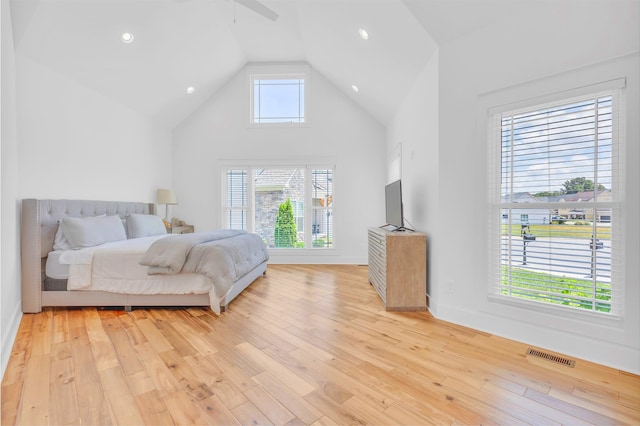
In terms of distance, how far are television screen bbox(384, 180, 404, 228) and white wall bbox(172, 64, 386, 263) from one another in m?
1.57

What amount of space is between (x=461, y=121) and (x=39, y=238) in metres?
→ 4.11

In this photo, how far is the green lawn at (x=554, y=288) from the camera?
75.6 inches

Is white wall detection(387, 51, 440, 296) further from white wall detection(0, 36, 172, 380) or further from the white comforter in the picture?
white wall detection(0, 36, 172, 380)

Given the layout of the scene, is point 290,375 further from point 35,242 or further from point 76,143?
point 76,143

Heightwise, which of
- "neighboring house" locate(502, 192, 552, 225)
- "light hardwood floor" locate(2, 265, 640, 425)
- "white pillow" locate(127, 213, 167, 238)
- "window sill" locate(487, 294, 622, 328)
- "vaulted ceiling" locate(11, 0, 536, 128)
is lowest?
"light hardwood floor" locate(2, 265, 640, 425)

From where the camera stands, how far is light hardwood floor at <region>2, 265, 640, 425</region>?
1417 mm

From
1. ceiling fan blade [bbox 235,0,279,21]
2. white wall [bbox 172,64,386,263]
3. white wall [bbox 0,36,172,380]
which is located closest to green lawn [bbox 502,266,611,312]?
white wall [bbox 172,64,386,263]

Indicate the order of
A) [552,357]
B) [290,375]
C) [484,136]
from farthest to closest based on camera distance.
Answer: [484,136], [552,357], [290,375]

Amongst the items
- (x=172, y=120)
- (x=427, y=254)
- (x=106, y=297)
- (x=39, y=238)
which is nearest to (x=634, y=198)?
(x=427, y=254)

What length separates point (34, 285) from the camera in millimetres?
2760

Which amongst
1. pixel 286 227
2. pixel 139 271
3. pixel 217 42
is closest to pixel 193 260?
pixel 139 271

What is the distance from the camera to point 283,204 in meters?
5.44

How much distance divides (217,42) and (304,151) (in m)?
2.16

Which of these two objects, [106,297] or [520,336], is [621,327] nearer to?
[520,336]
